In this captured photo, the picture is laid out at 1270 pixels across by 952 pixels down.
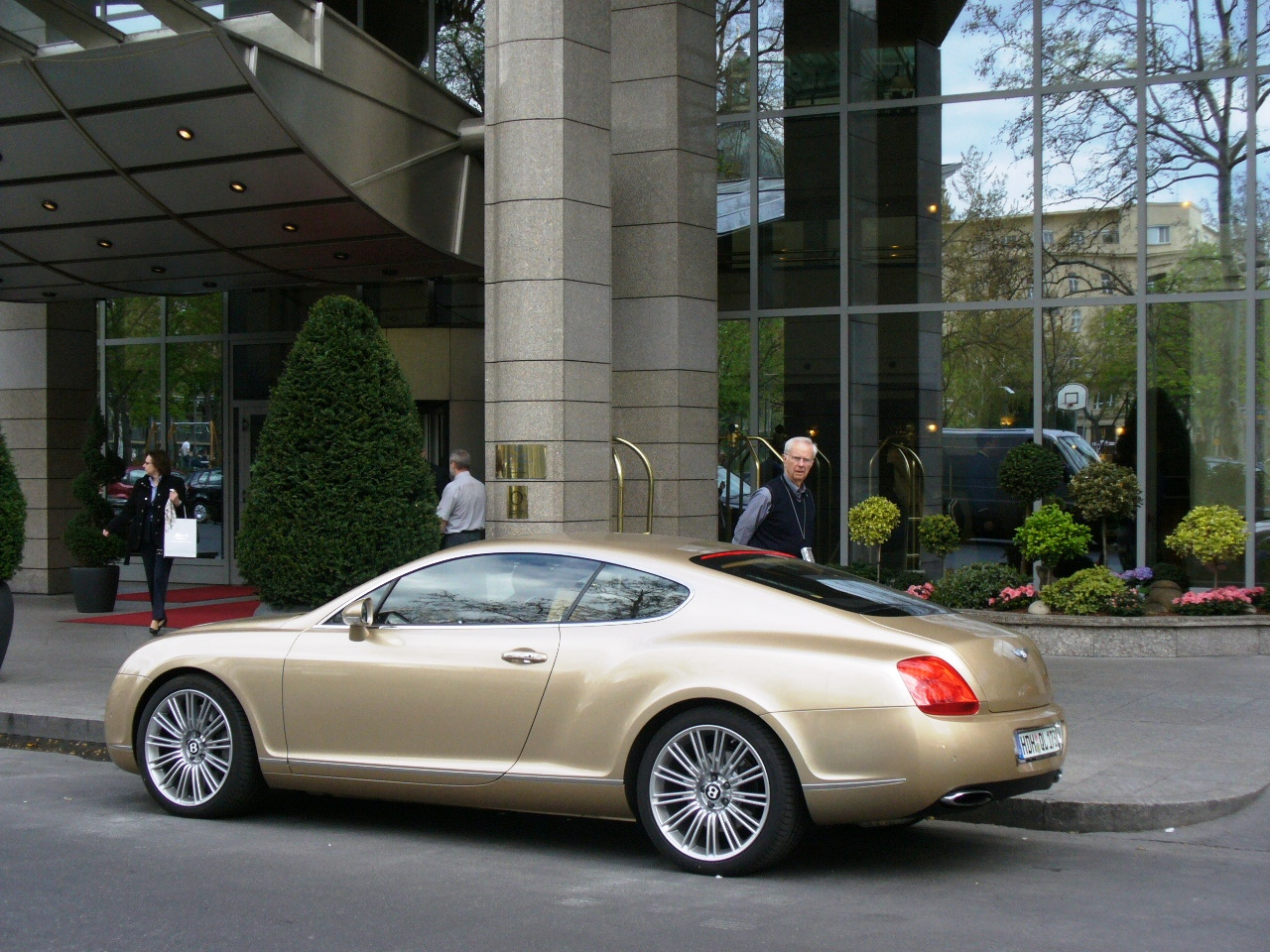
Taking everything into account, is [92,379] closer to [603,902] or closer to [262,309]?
[262,309]

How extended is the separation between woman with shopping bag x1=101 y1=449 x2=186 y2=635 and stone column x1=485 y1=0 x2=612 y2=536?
11.4 feet

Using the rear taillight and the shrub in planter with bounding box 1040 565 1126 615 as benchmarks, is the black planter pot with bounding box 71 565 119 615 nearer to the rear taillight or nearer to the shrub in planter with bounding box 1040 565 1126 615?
the shrub in planter with bounding box 1040 565 1126 615

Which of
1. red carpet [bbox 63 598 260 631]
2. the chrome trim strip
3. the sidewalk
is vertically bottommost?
red carpet [bbox 63 598 260 631]

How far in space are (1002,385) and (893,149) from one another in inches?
117

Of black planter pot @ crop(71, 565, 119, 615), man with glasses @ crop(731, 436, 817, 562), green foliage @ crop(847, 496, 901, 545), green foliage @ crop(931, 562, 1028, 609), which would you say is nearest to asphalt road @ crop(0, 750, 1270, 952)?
man with glasses @ crop(731, 436, 817, 562)

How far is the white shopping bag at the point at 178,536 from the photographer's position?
542 inches

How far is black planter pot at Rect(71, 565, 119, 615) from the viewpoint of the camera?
1647 centimetres

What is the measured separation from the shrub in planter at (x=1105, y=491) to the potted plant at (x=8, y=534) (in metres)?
9.62

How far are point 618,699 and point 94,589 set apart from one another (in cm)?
1197

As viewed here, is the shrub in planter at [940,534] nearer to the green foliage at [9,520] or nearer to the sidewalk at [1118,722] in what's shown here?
the sidewalk at [1118,722]

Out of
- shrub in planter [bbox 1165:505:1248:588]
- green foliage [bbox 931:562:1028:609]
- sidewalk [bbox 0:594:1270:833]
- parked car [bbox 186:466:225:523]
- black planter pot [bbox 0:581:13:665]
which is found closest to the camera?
sidewalk [bbox 0:594:1270:833]

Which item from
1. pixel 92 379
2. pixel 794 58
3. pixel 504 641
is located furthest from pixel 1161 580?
pixel 92 379

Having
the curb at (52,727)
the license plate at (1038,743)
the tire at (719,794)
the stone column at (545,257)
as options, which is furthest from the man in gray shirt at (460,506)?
the license plate at (1038,743)

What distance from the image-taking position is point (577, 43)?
513 inches
